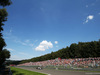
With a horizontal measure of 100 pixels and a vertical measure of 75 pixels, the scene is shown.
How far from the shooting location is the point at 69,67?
69.4 feet

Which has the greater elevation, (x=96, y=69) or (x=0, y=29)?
(x=0, y=29)

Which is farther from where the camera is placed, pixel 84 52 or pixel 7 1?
pixel 84 52

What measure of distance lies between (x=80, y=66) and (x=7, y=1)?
1803 cm

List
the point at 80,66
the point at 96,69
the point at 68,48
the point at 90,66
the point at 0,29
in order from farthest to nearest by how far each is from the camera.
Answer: the point at 68,48, the point at 80,66, the point at 90,66, the point at 96,69, the point at 0,29

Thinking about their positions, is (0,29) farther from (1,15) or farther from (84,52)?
(84,52)

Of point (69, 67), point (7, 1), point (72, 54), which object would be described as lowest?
point (69, 67)

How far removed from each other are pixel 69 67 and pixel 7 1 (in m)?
18.7

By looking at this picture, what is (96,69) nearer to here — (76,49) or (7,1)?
(7,1)

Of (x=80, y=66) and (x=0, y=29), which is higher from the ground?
(x=0, y=29)

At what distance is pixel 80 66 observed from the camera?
1895 cm

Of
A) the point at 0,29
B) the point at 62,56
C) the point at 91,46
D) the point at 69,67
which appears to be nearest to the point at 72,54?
the point at 62,56

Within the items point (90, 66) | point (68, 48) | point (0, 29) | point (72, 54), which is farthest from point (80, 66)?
point (68, 48)

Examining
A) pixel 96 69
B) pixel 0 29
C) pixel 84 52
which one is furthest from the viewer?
pixel 84 52

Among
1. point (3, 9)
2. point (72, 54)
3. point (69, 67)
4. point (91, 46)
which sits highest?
point (3, 9)
